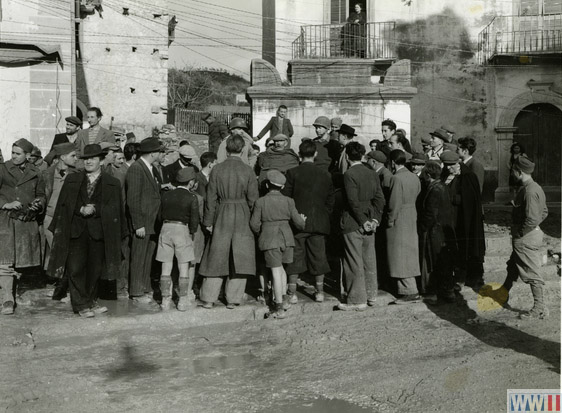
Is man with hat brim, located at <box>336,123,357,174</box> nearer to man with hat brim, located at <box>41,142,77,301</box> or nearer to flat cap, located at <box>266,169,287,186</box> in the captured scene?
flat cap, located at <box>266,169,287,186</box>

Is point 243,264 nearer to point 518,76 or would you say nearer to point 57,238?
point 57,238

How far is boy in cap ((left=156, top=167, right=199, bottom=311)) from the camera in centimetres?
827

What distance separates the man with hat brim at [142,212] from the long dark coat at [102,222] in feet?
0.86

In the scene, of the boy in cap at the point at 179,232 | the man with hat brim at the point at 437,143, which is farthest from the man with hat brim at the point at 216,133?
the boy in cap at the point at 179,232

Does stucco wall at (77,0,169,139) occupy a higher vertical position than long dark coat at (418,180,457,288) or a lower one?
higher

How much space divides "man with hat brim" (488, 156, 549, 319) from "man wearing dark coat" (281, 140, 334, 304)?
233cm

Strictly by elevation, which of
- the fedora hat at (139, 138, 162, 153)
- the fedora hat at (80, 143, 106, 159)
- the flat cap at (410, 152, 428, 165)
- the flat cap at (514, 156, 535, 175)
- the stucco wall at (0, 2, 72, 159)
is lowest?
the flat cap at (514, 156, 535, 175)

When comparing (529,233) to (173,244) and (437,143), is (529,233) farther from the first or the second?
(173,244)

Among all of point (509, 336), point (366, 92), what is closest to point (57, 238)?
point (509, 336)

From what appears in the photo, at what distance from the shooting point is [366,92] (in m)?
17.5

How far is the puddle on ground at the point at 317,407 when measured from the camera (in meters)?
5.54

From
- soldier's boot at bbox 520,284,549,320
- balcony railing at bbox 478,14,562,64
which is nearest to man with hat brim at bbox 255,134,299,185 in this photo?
soldier's boot at bbox 520,284,549,320

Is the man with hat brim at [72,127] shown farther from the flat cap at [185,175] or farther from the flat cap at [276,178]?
the flat cap at [276,178]

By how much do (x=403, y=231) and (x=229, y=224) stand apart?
229 cm
